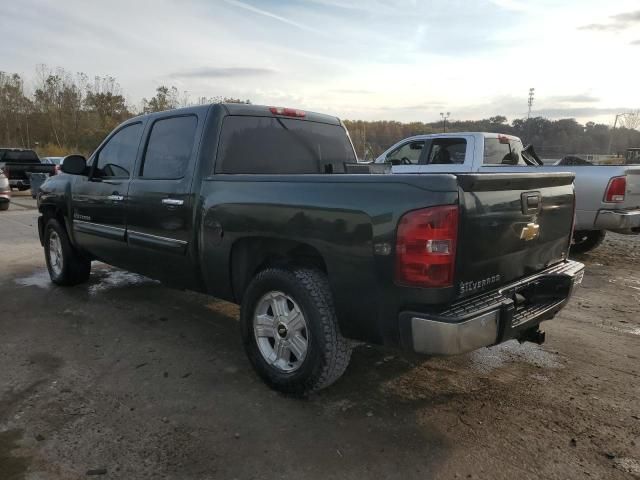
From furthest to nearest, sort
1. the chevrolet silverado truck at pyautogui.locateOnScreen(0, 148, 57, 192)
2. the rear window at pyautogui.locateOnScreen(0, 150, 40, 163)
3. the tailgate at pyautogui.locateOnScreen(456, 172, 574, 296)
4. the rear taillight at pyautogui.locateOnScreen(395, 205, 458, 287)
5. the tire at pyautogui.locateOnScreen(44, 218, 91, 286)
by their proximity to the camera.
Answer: the rear window at pyautogui.locateOnScreen(0, 150, 40, 163) → the chevrolet silverado truck at pyautogui.locateOnScreen(0, 148, 57, 192) → the tire at pyautogui.locateOnScreen(44, 218, 91, 286) → the tailgate at pyautogui.locateOnScreen(456, 172, 574, 296) → the rear taillight at pyautogui.locateOnScreen(395, 205, 458, 287)

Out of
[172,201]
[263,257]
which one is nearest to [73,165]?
[172,201]

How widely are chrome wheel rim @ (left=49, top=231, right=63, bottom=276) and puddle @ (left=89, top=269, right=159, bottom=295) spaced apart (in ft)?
1.53

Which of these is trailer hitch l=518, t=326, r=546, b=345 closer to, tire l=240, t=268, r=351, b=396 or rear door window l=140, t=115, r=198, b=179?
tire l=240, t=268, r=351, b=396

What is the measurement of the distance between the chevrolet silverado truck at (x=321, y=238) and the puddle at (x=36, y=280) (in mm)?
1844

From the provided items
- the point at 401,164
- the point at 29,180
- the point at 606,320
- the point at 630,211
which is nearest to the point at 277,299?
the point at 606,320

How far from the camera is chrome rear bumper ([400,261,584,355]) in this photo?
8.03 ft

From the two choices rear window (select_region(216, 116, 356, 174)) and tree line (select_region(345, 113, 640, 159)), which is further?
tree line (select_region(345, 113, 640, 159))

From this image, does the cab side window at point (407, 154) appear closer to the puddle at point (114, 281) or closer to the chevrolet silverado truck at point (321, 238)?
the chevrolet silverado truck at point (321, 238)

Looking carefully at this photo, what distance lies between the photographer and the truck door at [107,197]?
4.61 metres

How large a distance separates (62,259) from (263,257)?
3561 mm

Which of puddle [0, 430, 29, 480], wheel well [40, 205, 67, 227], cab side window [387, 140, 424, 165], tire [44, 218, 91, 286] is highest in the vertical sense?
cab side window [387, 140, 424, 165]

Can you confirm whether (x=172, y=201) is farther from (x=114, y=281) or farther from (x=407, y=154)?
(x=407, y=154)

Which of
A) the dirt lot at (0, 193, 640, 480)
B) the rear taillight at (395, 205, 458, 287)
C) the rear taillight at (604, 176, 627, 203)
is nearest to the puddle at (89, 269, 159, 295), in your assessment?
the dirt lot at (0, 193, 640, 480)

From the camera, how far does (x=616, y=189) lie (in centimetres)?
676
